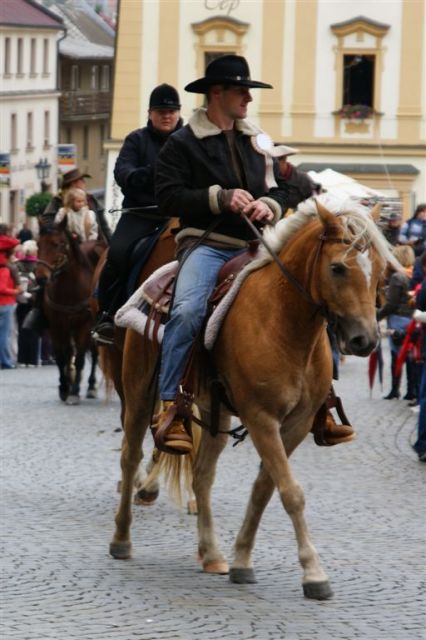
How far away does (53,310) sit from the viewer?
21.3 meters

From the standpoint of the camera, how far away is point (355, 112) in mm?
58188

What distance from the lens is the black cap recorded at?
12.1 metres

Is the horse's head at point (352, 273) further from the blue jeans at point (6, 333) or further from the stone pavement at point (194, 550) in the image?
the blue jeans at point (6, 333)

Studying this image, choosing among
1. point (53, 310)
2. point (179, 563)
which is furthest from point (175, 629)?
point (53, 310)

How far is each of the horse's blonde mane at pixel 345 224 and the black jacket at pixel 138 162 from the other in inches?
117

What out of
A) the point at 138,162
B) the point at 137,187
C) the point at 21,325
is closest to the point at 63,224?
the point at 21,325

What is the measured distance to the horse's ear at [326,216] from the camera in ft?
28.6

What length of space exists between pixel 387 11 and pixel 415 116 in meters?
3.40

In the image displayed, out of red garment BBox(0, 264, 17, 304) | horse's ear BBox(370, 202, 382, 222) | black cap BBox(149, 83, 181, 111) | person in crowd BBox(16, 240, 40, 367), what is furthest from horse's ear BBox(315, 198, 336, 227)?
person in crowd BBox(16, 240, 40, 367)

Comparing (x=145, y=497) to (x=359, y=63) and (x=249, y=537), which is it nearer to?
(x=249, y=537)

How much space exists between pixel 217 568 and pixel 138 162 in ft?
11.6

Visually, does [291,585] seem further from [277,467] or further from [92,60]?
[92,60]

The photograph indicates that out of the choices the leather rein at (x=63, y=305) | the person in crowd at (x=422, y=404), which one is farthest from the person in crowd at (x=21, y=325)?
the person in crowd at (x=422, y=404)

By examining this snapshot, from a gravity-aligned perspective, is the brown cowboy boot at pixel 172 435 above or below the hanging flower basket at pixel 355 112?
below
